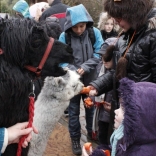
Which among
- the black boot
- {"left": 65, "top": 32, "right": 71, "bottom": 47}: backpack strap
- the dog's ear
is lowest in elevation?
the black boot

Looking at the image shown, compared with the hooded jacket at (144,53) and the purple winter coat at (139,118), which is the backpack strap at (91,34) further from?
the purple winter coat at (139,118)

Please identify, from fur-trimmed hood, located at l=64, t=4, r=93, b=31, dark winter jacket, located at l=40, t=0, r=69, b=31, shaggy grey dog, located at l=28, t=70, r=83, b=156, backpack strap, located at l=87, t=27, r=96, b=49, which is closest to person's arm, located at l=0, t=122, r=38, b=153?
shaggy grey dog, located at l=28, t=70, r=83, b=156

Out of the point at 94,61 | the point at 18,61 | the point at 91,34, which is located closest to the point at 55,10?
the point at 91,34

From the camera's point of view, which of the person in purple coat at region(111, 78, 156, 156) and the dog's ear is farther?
the dog's ear

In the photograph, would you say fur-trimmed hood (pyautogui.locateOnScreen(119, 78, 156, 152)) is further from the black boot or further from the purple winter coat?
the black boot

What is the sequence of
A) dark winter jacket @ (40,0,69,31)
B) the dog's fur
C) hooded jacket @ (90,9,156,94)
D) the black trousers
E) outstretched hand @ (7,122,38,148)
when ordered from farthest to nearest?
dark winter jacket @ (40,0,69,31) < the black trousers < hooded jacket @ (90,9,156,94) < outstretched hand @ (7,122,38,148) < the dog's fur

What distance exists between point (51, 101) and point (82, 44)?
924 mm

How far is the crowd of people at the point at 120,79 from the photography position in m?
1.51

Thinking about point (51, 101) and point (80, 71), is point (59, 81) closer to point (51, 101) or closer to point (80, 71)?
point (51, 101)

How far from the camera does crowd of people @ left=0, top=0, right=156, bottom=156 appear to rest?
1.51m

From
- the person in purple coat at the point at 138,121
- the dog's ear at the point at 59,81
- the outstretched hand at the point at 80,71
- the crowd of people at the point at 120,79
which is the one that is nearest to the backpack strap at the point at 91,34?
the crowd of people at the point at 120,79

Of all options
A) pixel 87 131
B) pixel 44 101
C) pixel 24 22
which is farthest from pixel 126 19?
pixel 87 131

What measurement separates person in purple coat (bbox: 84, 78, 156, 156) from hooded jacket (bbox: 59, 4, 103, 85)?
1.78 m

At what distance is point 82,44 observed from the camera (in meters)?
3.44
